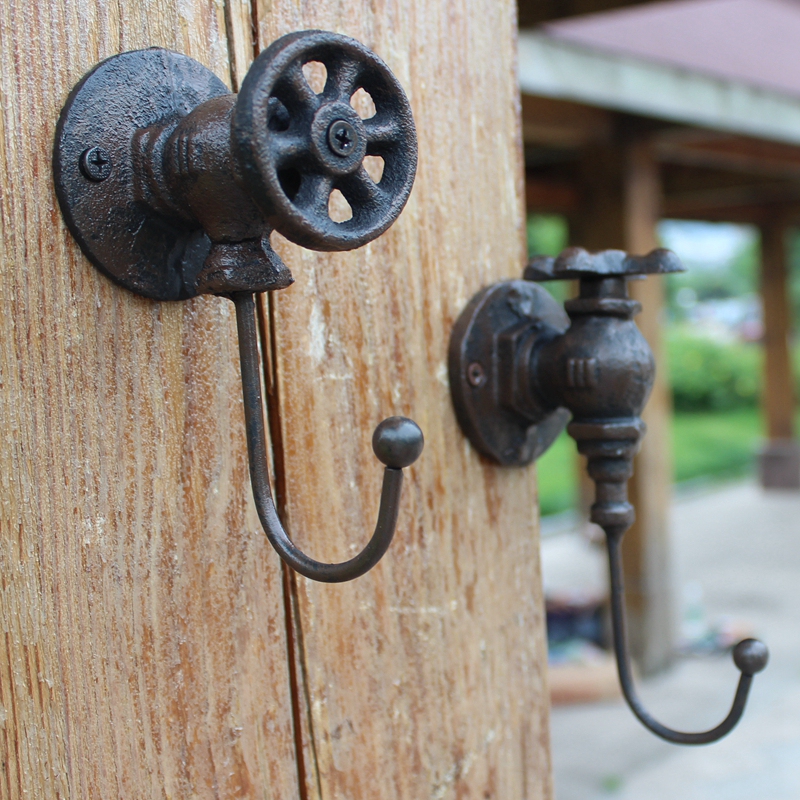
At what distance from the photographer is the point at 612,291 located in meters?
0.61

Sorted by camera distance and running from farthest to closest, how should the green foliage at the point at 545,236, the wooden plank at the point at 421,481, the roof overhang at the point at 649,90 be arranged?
1. the green foliage at the point at 545,236
2. the roof overhang at the point at 649,90
3. the wooden plank at the point at 421,481

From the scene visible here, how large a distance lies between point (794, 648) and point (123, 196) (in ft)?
14.2

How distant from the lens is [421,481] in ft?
2.01

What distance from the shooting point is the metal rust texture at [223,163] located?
391 mm

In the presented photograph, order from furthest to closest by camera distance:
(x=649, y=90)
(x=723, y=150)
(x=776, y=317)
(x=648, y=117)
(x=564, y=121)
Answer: (x=776, y=317), (x=723, y=150), (x=648, y=117), (x=564, y=121), (x=649, y=90)

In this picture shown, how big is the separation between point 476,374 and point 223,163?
26 centimetres

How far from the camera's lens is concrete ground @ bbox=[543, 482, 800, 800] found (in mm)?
2934

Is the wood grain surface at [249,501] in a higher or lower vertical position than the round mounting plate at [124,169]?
lower

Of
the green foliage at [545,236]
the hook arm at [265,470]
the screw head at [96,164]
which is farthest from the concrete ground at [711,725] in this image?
the green foliage at [545,236]

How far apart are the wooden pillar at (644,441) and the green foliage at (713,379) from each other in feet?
36.4

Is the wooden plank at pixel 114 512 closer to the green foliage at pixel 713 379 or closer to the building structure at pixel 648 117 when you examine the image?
the building structure at pixel 648 117

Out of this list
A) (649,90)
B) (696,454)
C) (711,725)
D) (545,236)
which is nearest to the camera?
(649,90)

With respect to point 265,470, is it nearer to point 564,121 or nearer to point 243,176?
point 243,176

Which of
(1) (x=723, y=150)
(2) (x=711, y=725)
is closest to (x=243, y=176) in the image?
(2) (x=711, y=725)
